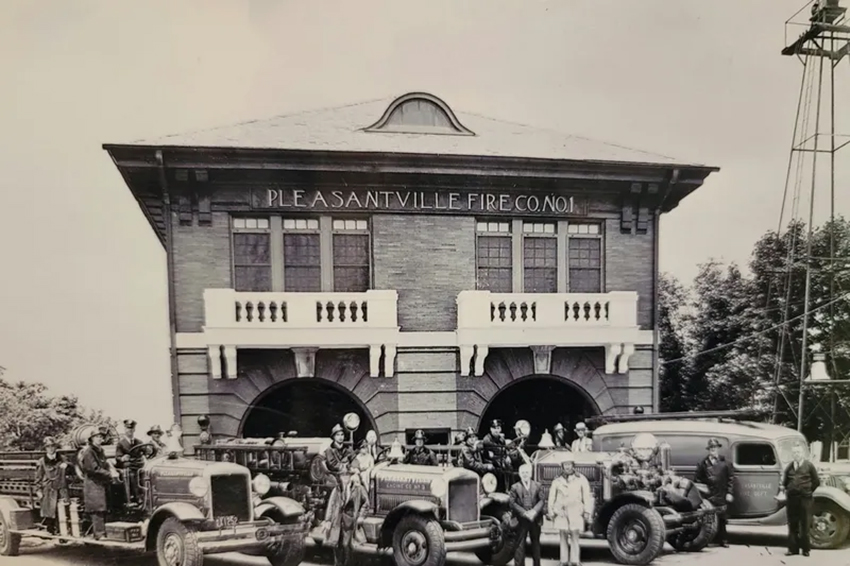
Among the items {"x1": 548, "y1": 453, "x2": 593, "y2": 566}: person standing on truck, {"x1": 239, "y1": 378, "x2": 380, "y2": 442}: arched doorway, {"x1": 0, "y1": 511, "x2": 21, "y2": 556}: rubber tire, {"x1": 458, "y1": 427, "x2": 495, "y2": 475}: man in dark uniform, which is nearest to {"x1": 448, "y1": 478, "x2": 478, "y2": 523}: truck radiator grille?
{"x1": 458, "y1": 427, "x2": 495, "y2": 475}: man in dark uniform

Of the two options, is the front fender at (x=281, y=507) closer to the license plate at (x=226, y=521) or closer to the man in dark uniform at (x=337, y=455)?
the license plate at (x=226, y=521)

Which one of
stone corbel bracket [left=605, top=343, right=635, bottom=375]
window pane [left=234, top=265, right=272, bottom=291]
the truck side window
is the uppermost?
window pane [left=234, top=265, right=272, bottom=291]

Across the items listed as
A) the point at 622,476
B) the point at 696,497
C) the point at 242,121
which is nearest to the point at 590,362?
the point at 622,476

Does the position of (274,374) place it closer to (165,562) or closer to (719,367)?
(165,562)

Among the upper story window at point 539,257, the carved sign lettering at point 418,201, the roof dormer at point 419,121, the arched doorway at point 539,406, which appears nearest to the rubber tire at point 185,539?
the arched doorway at point 539,406

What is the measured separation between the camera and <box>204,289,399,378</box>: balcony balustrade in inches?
204

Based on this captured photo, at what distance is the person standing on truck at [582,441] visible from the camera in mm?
5632

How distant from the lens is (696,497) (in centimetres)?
549

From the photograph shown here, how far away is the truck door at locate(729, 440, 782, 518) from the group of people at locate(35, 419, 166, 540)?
4191mm

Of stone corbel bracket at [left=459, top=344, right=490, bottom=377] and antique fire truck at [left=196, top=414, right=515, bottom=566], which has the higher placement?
stone corbel bracket at [left=459, top=344, right=490, bottom=377]

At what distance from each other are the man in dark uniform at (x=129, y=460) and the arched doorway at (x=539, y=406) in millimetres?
2462

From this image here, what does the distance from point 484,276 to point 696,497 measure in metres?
2.24

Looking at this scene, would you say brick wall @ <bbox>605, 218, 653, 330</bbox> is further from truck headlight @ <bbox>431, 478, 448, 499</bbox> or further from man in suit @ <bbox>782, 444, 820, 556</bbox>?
truck headlight @ <bbox>431, 478, 448, 499</bbox>

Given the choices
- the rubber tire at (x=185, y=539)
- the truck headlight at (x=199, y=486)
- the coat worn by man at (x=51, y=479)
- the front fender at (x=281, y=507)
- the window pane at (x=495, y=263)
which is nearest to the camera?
the rubber tire at (x=185, y=539)
